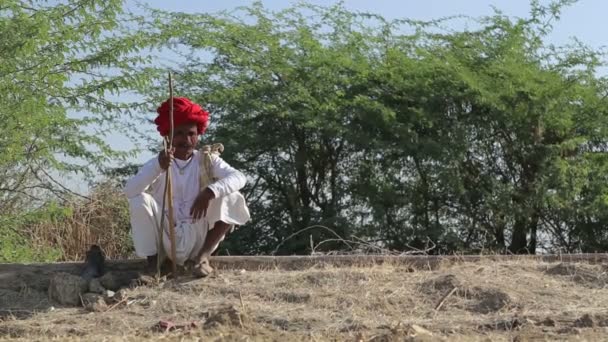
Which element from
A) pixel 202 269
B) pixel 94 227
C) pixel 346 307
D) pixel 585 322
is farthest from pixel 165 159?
pixel 94 227

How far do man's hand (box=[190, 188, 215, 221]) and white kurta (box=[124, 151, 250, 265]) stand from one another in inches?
1.4

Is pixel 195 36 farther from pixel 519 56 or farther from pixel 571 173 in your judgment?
pixel 571 173

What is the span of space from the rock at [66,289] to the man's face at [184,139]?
43.8 inches

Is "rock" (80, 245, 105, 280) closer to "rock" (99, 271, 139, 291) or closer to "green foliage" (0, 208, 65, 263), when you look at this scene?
"rock" (99, 271, 139, 291)

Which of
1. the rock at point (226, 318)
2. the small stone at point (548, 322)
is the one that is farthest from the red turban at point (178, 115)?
the small stone at point (548, 322)

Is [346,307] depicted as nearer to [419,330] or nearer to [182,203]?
[419,330]

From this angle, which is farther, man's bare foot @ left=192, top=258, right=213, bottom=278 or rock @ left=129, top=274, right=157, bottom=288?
man's bare foot @ left=192, top=258, right=213, bottom=278

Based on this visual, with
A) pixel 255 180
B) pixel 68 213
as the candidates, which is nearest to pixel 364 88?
pixel 255 180

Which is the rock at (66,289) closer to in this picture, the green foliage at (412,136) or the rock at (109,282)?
the rock at (109,282)

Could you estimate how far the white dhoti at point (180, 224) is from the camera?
6.42 meters

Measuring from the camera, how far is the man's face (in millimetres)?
6586

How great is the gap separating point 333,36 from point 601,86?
3.04 meters

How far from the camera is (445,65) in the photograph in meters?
10.2

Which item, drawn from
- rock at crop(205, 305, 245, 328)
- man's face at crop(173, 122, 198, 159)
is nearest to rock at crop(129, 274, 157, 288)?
man's face at crop(173, 122, 198, 159)
